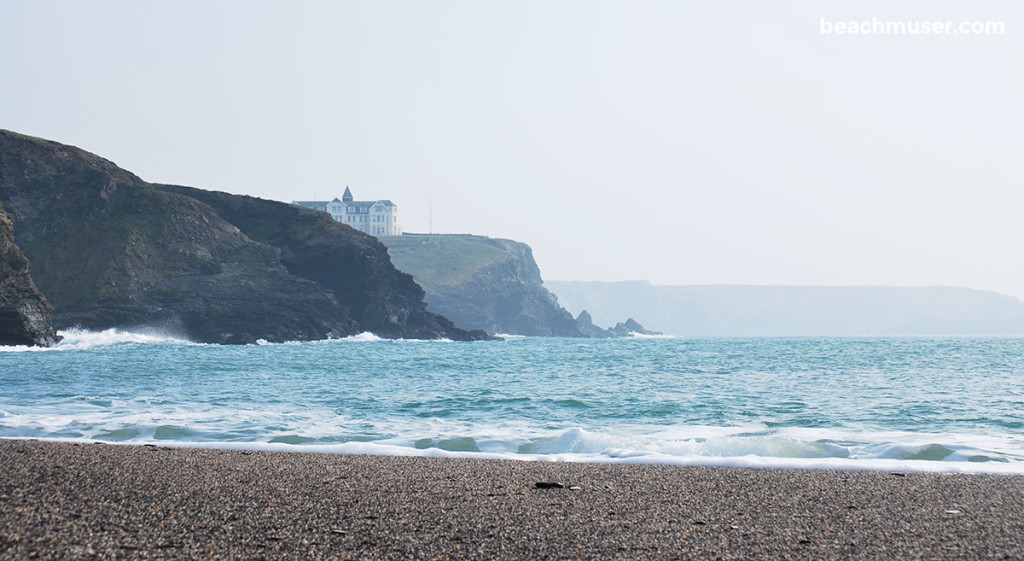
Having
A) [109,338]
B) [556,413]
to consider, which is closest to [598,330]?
[109,338]

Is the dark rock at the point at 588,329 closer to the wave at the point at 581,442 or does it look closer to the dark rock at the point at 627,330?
the dark rock at the point at 627,330

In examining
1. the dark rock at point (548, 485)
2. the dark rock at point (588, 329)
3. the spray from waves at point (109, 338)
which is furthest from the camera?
the dark rock at point (588, 329)

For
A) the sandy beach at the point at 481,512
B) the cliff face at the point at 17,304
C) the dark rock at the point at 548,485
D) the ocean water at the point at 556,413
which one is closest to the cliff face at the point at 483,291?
the cliff face at the point at 17,304

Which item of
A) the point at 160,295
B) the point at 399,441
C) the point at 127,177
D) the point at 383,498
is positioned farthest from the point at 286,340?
the point at 383,498

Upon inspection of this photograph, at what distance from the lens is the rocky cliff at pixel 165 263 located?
7712 centimetres

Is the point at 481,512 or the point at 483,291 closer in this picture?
the point at 481,512

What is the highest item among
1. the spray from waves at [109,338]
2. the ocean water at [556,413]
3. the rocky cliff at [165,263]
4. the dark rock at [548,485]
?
the rocky cliff at [165,263]

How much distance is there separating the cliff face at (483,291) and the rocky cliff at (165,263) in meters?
57.1

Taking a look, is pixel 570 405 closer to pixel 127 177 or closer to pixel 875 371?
pixel 875 371

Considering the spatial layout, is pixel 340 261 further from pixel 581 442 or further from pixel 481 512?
pixel 481 512

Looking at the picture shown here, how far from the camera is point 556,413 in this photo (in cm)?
1833

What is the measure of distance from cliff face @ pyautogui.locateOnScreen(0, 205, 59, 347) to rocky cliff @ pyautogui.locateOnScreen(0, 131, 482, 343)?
12.8 m

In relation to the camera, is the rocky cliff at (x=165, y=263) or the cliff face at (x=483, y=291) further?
the cliff face at (x=483, y=291)

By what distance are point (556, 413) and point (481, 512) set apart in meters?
11.8
